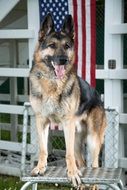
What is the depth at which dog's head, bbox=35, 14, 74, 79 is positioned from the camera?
4371 millimetres

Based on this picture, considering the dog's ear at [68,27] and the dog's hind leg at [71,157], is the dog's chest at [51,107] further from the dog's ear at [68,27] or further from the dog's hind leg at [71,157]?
the dog's ear at [68,27]

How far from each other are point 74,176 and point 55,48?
1.07 metres

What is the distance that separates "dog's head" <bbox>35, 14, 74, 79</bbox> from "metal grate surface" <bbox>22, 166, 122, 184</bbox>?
828 millimetres

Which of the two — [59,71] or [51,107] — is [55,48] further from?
[51,107]

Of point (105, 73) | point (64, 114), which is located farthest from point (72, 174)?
point (105, 73)

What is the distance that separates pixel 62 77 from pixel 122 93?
1467mm

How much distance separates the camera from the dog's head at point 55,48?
14.3ft

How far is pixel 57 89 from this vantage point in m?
4.54

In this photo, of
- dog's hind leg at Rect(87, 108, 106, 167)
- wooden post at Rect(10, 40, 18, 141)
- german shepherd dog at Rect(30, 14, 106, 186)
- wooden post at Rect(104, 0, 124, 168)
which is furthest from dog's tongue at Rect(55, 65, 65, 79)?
wooden post at Rect(10, 40, 18, 141)

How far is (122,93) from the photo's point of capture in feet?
19.2

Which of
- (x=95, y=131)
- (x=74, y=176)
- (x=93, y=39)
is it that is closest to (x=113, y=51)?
(x=93, y=39)

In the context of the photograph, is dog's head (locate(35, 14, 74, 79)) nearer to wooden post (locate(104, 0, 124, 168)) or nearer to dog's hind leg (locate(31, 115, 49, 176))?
dog's hind leg (locate(31, 115, 49, 176))

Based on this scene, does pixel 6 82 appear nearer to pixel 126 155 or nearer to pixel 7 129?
pixel 7 129

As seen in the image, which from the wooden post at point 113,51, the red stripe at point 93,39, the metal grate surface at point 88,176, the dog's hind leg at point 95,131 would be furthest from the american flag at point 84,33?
the metal grate surface at point 88,176
